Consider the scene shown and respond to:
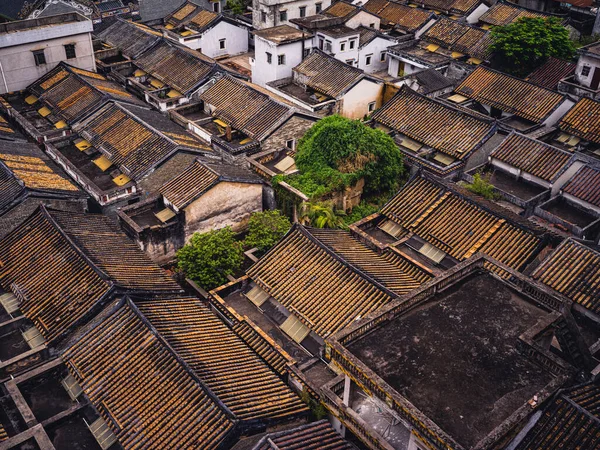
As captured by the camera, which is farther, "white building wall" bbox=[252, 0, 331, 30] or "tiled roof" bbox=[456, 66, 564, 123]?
"white building wall" bbox=[252, 0, 331, 30]

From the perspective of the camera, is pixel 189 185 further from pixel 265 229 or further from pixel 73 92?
pixel 73 92

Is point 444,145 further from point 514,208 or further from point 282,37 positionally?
point 282,37

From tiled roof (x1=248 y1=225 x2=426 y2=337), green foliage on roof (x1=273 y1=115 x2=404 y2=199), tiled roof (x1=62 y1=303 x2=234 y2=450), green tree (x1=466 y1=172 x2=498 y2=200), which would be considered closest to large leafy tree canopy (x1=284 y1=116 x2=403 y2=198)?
green foliage on roof (x1=273 y1=115 x2=404 y2=199)

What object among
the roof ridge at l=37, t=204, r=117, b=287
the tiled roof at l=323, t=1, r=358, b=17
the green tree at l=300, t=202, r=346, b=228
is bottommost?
the green tree at l=300, t=202, r=346, b=228

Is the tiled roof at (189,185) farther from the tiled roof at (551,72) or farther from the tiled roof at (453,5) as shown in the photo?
the tiled roof at (453,5)

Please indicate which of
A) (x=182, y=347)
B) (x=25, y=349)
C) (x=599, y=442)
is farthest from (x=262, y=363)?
(x=599, y=442)

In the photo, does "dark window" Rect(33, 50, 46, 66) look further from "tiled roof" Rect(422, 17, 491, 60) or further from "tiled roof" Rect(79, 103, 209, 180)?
"tiled roof" Rect(422, 17, 491, 60)

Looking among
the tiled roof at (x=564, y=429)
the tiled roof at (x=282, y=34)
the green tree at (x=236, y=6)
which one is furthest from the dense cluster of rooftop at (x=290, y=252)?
the green tree at (x=236, y=6)
